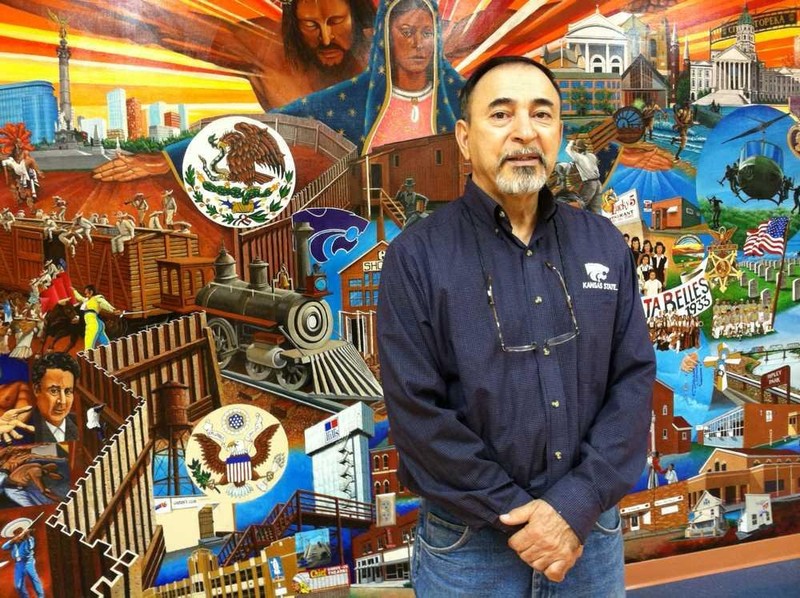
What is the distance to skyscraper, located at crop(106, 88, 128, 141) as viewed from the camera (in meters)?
2.48

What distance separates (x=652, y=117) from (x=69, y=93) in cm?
224

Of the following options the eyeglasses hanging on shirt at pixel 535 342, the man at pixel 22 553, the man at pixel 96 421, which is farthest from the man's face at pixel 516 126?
the man at pixel 22 553

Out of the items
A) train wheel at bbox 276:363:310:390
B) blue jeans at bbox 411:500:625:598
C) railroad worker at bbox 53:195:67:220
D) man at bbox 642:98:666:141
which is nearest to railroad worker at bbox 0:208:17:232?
railroad worker at bbox 53:195:67:220

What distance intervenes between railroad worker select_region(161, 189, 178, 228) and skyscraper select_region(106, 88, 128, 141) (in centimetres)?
24

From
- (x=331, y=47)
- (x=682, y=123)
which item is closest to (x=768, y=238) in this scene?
(x=682, y=123)

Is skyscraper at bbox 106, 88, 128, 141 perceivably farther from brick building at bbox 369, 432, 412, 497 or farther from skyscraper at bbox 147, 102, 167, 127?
brick building at bbox 369, 432, 412, 497

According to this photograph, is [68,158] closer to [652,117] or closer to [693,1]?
[652,117]

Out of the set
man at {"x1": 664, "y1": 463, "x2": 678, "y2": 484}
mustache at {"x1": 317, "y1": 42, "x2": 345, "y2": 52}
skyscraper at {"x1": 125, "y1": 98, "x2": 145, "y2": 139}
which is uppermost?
mustache at {"x1": 317, "y1": 42, "x2": 345, "y2": 52}

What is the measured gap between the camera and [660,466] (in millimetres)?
3203

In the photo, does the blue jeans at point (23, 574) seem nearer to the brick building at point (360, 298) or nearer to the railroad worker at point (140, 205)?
the railroad worker at point (140, 205)

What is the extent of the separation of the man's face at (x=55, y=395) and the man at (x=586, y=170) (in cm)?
206

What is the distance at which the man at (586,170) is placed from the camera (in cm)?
301

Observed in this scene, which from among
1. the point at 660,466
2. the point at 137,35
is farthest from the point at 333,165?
the point at 660,466

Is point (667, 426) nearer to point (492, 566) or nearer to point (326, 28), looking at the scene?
point (492, 566)
